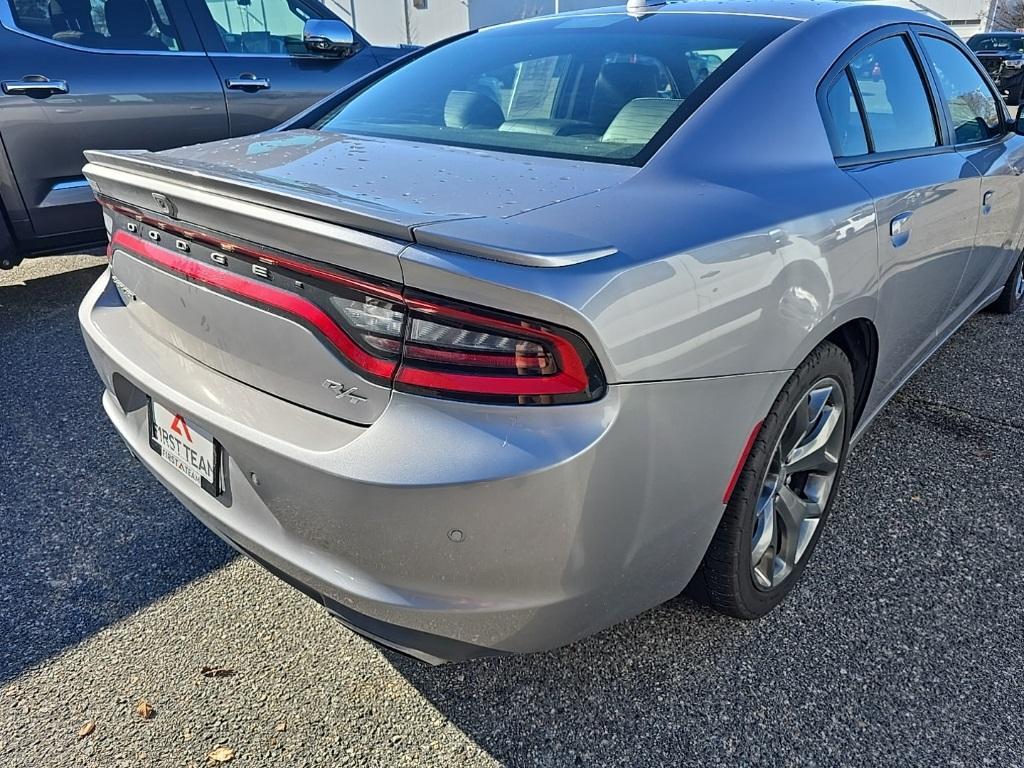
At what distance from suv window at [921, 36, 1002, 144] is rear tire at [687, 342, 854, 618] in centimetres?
143

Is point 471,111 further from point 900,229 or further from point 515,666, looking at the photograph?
point 515,666

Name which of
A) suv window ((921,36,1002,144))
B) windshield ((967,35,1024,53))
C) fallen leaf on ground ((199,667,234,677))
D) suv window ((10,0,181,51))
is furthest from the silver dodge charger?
windshield ((967,35,1024,53))

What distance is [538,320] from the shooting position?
4.11 feet

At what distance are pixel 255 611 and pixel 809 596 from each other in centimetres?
153

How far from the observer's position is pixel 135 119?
13.9 feet

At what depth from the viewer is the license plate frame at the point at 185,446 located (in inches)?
64.3

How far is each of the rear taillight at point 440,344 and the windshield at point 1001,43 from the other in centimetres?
2183

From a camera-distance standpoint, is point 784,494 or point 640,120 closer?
point 640,120

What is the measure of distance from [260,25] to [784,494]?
14.6 feet

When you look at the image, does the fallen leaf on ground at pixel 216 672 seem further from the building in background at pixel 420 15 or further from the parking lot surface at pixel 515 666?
the building in background at pixel 420 15

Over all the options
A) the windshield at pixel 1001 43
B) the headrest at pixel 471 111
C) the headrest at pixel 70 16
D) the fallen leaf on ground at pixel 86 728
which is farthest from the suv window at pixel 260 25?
the windshield at pixel 1001 43

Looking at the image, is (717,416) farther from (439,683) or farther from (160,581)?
(160,581)

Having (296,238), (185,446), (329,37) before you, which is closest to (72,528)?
(185,446)

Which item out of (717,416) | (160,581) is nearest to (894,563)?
(717,416)
